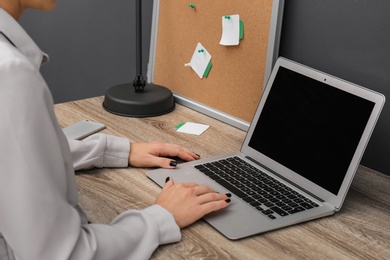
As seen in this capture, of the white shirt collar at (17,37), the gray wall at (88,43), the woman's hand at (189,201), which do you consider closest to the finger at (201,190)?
the woman's hand at (189,201)

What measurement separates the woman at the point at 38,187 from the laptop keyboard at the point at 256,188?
7.8 inches

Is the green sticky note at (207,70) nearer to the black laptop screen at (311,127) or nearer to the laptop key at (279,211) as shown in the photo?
the black laptop screen at (311,127)

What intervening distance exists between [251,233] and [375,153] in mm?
480

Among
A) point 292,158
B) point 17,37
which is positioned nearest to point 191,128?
point 292,158

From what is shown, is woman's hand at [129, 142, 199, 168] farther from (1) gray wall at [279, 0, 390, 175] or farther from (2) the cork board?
(1) gray wall at [279, 0, 390, 175]

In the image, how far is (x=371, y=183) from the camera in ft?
3.83

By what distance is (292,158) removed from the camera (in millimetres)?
1122

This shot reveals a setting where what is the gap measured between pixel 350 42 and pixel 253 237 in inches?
22.5

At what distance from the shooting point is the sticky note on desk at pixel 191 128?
1409 mm

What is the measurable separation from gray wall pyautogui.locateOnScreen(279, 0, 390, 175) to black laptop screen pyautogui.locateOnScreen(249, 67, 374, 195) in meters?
0.18

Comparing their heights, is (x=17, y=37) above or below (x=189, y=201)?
above

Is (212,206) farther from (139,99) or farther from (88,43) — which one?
(88,43)

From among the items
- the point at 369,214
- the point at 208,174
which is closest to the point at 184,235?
the point at 208,174

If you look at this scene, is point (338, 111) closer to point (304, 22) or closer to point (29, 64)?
point (304, 22)
